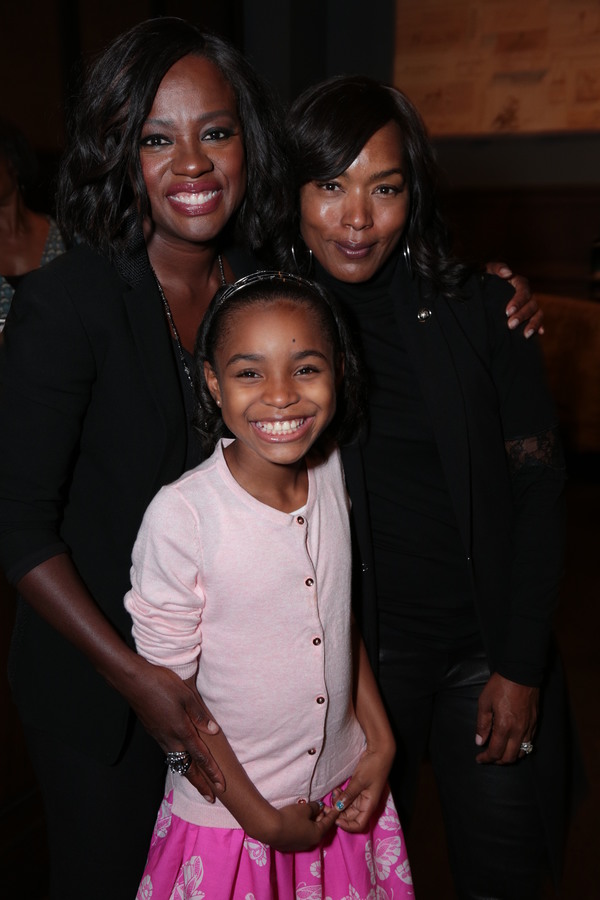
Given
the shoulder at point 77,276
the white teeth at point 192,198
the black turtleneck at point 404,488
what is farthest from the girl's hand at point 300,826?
the white teeth at point 192,198

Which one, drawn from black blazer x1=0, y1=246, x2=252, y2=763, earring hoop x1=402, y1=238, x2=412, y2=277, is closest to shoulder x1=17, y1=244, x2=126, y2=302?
black blazer x1=0, y1=246, x2=252, y2=763

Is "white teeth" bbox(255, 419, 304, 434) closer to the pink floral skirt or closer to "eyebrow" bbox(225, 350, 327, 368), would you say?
"eyebrow" bbox(225, 350, 327, 368)

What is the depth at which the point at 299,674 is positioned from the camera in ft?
4.06

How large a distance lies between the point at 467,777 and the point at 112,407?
850mm

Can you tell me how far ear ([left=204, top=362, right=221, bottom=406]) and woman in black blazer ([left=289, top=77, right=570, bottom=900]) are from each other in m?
0.25

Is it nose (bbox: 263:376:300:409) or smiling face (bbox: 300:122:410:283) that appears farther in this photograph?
smiling face (bbox: 300:122:410:283)

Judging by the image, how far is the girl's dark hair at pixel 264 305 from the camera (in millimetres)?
1250

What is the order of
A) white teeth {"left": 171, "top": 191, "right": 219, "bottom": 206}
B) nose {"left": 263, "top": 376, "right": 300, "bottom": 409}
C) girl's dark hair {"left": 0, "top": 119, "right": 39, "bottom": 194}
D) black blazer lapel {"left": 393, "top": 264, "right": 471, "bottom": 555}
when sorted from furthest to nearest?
1. girl's dark hair {"left": 0, "top": 119, "right": 39, "bottom": 194}
2. black blazer lapel {"left": 393, "top": 264, "right": 471, "bottom": 555}
3. white teeth {"left": 171, "top": 191, "right": 219, "bottom": 206}
4. nose {"left": 263, "top": 376, "right": 300, "bottom": 409}

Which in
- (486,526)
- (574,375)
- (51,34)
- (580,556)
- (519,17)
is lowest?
(580,556)

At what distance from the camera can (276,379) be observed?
120 cm

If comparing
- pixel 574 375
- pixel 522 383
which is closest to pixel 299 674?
pixel 522 383

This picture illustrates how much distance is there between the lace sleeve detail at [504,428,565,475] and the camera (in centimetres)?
152

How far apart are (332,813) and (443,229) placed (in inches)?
37.3

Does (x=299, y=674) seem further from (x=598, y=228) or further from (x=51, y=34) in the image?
(x=598, y=228)
